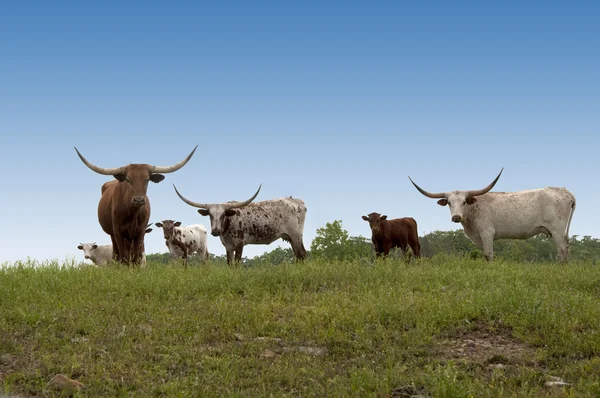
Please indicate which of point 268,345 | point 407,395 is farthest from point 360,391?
point 268,345

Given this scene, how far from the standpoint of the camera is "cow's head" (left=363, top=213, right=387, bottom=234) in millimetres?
20906

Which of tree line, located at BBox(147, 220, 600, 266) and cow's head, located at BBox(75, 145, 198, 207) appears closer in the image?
cow's head, located at BBox(75, 145, 198, 207)

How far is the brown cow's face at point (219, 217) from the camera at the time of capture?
19.2m

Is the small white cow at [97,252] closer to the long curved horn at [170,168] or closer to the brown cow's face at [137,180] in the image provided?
the long curved horn at [170,168]

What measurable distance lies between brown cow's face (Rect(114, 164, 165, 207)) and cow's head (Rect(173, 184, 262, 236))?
3.41 m

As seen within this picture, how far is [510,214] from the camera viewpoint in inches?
812

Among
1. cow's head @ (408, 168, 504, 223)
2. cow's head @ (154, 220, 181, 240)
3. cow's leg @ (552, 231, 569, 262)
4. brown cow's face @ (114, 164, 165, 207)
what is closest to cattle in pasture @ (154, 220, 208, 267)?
cow's head @ (154, 220, 181, 240)

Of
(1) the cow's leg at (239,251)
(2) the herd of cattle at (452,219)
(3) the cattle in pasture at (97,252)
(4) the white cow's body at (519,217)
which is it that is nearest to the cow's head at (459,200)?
(2) the herd of cattle at (452,219)

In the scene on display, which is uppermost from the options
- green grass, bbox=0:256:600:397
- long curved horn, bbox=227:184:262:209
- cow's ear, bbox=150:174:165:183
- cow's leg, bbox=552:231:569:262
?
cow's ear, bbox=150:174:165:183

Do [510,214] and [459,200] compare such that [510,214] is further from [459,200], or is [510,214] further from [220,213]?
[220,213]

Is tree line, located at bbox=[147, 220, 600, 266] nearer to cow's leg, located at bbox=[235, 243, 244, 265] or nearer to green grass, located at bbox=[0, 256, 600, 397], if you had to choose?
cow's leg, located at bbox=[235, 243, 244, 265]

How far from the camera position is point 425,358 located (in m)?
8.02

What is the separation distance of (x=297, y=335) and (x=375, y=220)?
12191mm

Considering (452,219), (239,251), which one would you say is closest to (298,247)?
(239,251)
